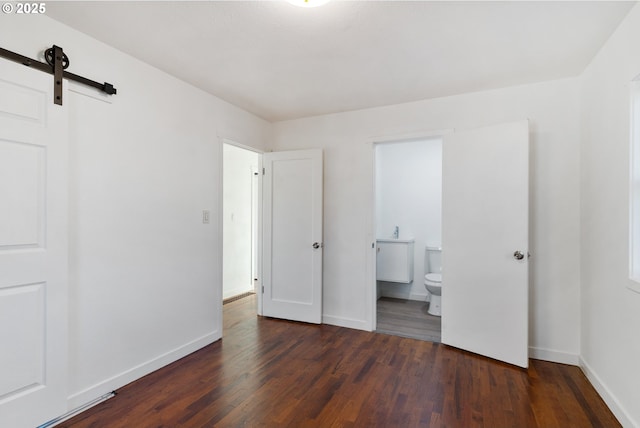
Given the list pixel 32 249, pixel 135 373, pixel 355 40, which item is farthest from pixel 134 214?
pixel 355 40

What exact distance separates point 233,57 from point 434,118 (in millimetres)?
1990

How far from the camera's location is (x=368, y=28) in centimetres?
199

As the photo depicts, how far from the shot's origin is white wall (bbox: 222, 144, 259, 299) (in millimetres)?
4898

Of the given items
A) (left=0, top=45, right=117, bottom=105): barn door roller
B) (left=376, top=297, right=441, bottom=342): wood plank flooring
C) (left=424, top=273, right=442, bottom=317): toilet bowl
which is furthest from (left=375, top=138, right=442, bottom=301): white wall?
(left=0, top=45, right=117, bottom=105): barn door roller

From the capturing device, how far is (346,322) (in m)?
3.61

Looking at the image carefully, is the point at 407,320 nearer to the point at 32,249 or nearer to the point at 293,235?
the point at 293,235

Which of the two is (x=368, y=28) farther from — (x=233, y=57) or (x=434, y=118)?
(x=434, y=118)

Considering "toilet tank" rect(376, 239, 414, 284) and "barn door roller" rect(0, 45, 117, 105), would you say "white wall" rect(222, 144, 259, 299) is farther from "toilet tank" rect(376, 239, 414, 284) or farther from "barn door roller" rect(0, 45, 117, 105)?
"barn door roller" rect(0, 45, 117, 105)

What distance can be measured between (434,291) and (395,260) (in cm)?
72

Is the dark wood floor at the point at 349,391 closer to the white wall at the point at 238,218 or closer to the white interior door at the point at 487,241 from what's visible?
the white interior door at the point at 487,241

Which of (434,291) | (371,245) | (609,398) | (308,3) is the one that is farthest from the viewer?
(434,291)

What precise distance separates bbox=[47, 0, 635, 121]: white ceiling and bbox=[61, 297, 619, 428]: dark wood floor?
7.92 ft

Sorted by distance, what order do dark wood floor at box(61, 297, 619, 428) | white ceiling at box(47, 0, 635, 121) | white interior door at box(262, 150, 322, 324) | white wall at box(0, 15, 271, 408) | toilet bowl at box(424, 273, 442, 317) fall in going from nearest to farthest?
white ceiling at box(47, 0, 635, 121) < dark wood floor at box(61, 297, 619, 428) < white wall at box(0, 15, 271, 408) < white interior door at box(262, 150, 322, 324) < toilet bowl at box(424, 273, 442, 317)

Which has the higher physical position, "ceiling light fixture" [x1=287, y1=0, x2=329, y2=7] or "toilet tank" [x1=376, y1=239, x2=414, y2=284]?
"ceiling light fixture" [x1=287, y1=0, x2=329, y2=7]
